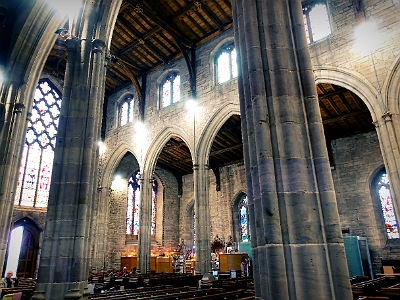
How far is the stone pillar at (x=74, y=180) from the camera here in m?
5.09

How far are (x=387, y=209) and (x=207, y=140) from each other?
883cm

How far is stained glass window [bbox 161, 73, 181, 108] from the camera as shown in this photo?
603 inches

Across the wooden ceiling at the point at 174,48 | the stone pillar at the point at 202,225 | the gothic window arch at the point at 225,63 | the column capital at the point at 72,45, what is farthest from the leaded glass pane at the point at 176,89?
the column capital at the point at 72,45

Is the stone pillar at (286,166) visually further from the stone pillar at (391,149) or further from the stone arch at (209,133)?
the stone arch at (209,133)

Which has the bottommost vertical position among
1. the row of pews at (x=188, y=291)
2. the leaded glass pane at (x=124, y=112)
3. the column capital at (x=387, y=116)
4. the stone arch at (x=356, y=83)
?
the row of pews at (x=188, y=291)

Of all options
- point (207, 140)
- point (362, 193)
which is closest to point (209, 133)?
point (207, 140)

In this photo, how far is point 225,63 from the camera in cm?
1384

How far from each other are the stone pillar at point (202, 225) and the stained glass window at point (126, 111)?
20.1 feet

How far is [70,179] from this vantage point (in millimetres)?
5645

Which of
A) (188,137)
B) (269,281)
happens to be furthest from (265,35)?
(188,137)

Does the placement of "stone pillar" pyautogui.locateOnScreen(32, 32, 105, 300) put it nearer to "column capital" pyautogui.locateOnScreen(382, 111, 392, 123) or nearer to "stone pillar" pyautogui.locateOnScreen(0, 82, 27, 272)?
"stone pillar" pyautogui.locateOnScreen(0, 82, 27, 272)

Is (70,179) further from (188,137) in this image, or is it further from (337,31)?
(337,31)

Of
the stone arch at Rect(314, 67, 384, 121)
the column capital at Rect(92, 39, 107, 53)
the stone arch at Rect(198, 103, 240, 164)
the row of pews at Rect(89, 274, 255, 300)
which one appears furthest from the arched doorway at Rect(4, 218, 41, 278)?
the stone arch at Rect(314, 67, 384, 121)

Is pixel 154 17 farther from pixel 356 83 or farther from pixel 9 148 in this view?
pixel 356 83
